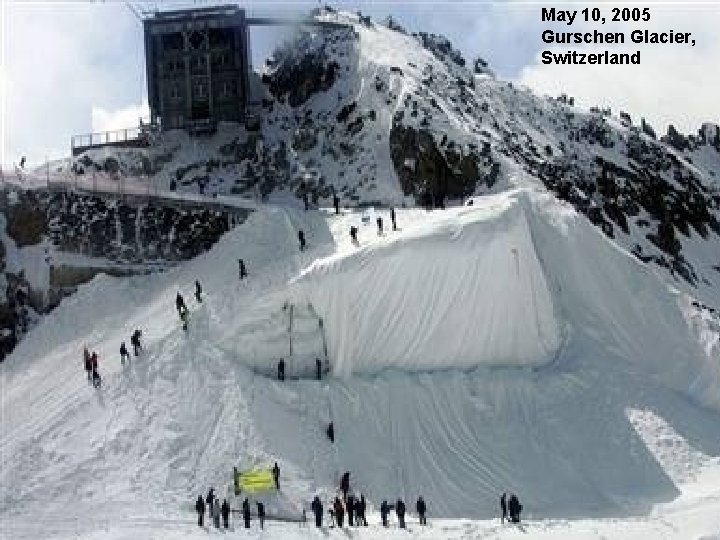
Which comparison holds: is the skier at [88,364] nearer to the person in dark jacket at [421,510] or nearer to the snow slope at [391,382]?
the snow slope at [391,382]

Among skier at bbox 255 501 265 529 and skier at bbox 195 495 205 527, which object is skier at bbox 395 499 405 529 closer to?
skier at bbox 255 501 265 529

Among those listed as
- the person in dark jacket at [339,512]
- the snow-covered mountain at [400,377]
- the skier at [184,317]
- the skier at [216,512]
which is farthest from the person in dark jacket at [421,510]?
the skier at [184,317]

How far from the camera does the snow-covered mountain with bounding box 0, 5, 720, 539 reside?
136ft

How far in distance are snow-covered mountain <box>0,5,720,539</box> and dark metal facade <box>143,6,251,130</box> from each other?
10.2 metres

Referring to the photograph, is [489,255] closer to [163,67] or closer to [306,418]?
[306,418]

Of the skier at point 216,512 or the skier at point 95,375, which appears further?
the skier at point 95,375

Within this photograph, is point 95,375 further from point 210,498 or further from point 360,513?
point 360,513

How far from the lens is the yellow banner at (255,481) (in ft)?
135

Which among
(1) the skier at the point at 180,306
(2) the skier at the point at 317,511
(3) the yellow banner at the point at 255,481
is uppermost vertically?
(1) the skier at the point at 180,306

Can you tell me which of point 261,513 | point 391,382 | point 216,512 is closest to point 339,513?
point 261,513

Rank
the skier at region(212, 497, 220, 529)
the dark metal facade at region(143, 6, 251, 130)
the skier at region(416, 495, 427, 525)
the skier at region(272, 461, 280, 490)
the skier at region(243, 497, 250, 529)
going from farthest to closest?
the dark metal facade at region(143, 6, 251, 130) < the skier at region(272, 461, 280, 490) < the skier at region(416, 495, 427, 525) < the skier at region(243, 497, 250, 529) < the skier at region(212, 497, 220, 529)

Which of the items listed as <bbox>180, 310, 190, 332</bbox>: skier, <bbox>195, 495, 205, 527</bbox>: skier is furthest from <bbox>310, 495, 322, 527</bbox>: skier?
<bbox>180, 310, 190, 332</bbox>: skier

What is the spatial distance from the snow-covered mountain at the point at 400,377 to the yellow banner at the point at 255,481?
21.7 inches

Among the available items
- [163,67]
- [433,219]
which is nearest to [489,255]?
[433,219]
